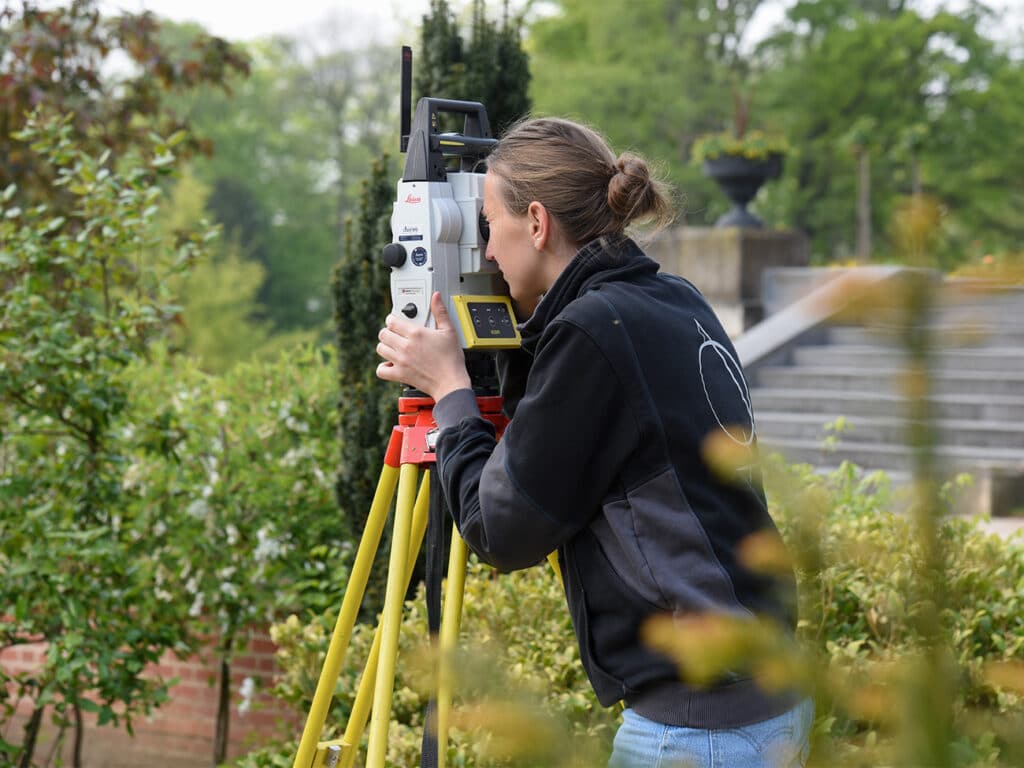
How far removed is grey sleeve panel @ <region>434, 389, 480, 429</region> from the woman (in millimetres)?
57

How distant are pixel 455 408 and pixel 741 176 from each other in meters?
9.87

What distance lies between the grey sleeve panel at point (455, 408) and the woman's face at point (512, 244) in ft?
0.61

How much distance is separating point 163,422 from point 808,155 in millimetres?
22343

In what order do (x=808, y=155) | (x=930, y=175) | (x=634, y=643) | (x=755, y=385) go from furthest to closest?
(x=808, y=155) < (x=930, y=175) < (x=755, y=385) < (x=634, y=643)

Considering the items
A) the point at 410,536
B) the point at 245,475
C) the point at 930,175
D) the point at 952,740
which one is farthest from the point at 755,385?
the point at 930,175

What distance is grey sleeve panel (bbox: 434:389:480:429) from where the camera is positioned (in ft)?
6.35

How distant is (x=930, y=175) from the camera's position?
73.6ft

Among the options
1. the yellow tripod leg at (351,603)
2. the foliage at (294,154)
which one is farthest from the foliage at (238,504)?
the foliage at (294,154)

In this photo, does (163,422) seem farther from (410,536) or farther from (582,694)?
(410,536)

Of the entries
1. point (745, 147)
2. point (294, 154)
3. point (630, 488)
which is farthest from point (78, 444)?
point (294, 154)

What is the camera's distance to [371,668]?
92.7 inches

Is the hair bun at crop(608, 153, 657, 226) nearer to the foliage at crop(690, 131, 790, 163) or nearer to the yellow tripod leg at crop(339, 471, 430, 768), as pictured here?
the yellow tripod leg at crop(339, 471, 430, 768)

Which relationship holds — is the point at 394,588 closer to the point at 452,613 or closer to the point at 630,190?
the point at 452,613

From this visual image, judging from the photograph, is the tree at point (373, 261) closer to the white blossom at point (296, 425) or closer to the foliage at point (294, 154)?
the white blossom at point (296, 425)
